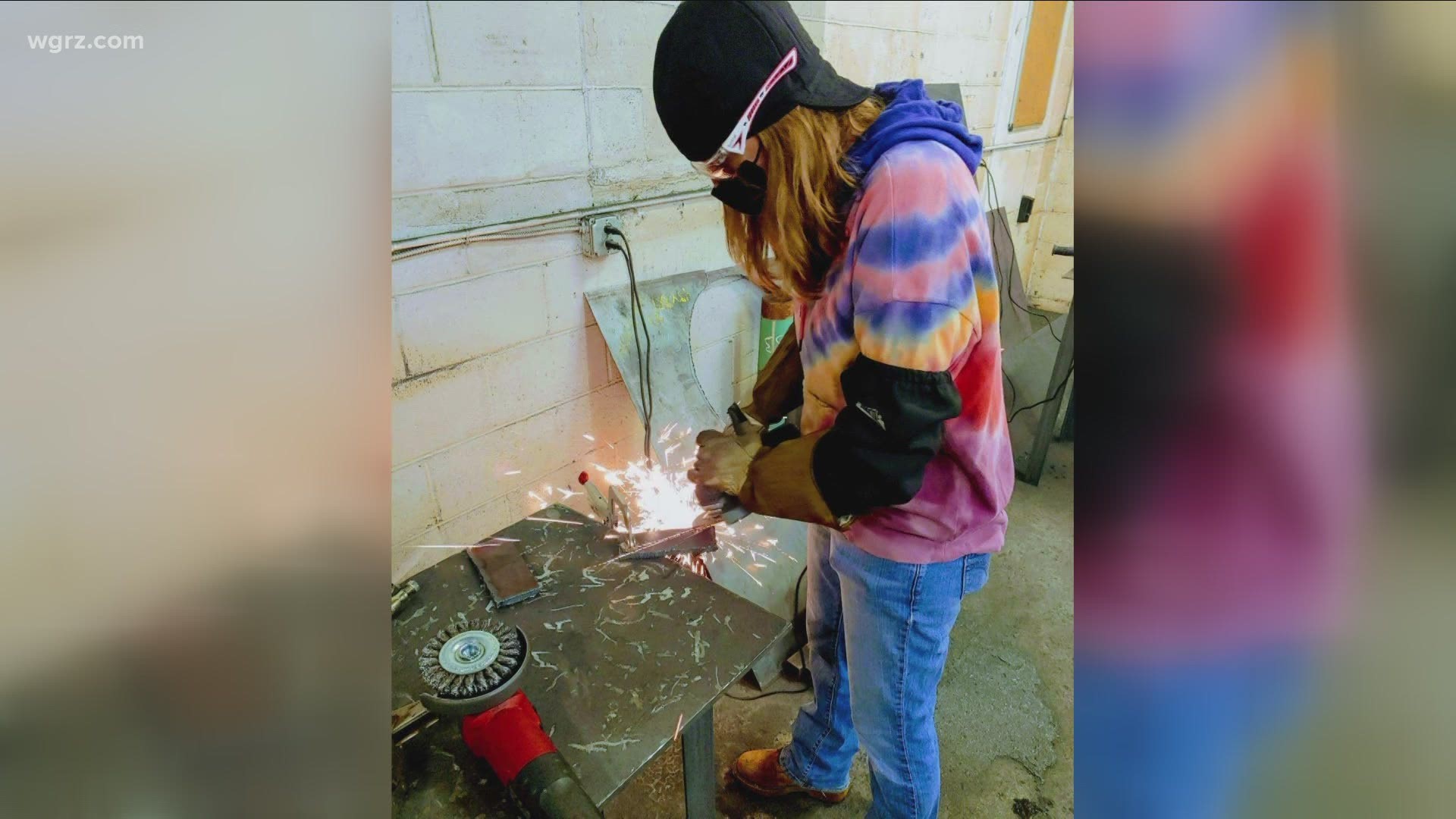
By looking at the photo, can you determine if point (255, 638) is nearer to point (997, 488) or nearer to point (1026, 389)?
point (997, 488)

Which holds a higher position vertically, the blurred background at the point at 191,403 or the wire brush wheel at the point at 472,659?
the blurred background at the point at 191,403

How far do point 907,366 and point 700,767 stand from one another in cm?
89

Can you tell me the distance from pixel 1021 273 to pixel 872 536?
4594 millimetres

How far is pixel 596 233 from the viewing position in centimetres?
201

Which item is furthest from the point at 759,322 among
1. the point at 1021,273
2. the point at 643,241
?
the point at 1021,273

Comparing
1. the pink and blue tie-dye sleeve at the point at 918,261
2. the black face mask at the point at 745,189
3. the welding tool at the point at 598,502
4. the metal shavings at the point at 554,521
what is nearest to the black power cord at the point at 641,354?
the welding tool at the point at 598,502

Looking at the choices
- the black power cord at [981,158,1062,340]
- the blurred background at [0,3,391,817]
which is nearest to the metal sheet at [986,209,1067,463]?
the black power cord at [981,158,1062,340]

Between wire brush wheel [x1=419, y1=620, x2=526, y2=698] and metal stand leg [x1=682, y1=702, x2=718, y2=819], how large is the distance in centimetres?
36

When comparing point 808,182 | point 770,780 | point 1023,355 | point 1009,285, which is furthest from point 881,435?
point 1009,285

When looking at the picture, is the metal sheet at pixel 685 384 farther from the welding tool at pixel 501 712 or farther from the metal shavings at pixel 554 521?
the welding tool at pixel 501 712

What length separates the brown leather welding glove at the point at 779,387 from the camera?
1.72 metres

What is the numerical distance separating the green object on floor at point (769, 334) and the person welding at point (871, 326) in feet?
3.93

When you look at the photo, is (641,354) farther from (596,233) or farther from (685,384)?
(596,233)

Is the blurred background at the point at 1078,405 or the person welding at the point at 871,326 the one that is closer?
the blurred background at the point at 1078,405
